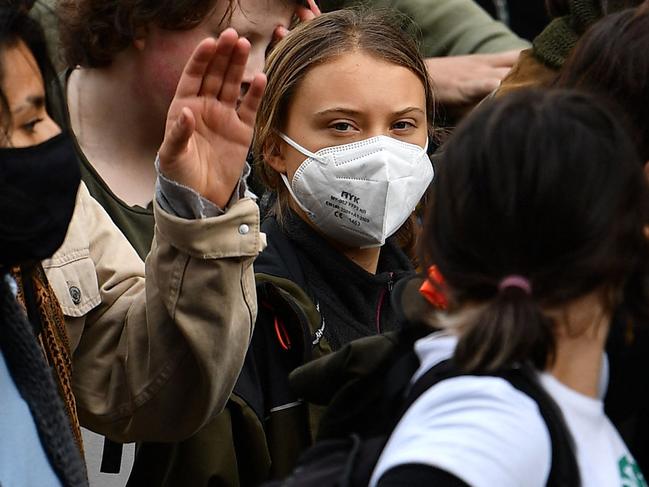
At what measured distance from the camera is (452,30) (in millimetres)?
4531

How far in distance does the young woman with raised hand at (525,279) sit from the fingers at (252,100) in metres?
0.74

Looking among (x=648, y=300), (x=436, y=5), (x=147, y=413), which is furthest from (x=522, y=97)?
(x=436, y=5)

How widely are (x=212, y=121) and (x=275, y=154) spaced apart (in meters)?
0.63

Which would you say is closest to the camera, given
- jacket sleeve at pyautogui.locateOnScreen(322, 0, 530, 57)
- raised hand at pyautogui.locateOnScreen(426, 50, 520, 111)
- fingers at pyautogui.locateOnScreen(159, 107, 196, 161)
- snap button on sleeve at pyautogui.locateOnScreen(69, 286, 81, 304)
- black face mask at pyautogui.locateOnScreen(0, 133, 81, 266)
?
black face mask at pyautogui.locateOnScreen(0, 133, 81, 266)

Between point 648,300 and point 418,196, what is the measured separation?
129 centimetres

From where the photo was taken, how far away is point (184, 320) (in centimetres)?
254

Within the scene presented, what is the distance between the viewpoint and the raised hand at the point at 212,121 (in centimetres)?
249

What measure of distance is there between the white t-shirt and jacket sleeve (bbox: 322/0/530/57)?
2792 millimetres

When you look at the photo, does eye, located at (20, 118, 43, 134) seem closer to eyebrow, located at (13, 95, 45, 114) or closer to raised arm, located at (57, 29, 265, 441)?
eyebrow, located at (13, 95, 45, 114)

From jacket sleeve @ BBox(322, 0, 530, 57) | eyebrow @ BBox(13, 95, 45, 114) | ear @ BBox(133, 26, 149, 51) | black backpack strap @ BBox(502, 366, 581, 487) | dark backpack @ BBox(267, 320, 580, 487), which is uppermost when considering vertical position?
eyebrow @ BBox(13, 95, 45, 114)

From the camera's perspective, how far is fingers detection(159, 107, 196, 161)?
2.44 metres

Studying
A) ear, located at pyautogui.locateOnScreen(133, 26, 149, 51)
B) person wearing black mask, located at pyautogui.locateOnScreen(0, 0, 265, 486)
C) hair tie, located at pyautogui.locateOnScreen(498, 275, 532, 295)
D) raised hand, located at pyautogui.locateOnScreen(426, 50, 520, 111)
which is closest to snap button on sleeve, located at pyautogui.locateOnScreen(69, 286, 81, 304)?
person wearing black mask, located at pyautogui.locateOnScreen(0, 0, 265, 486)

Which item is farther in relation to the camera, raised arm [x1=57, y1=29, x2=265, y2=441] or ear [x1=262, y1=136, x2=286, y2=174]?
ear [x1=262, y1=136, x2=286, y2=174]

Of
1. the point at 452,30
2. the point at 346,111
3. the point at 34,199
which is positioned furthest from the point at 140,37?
the point at 452,30
